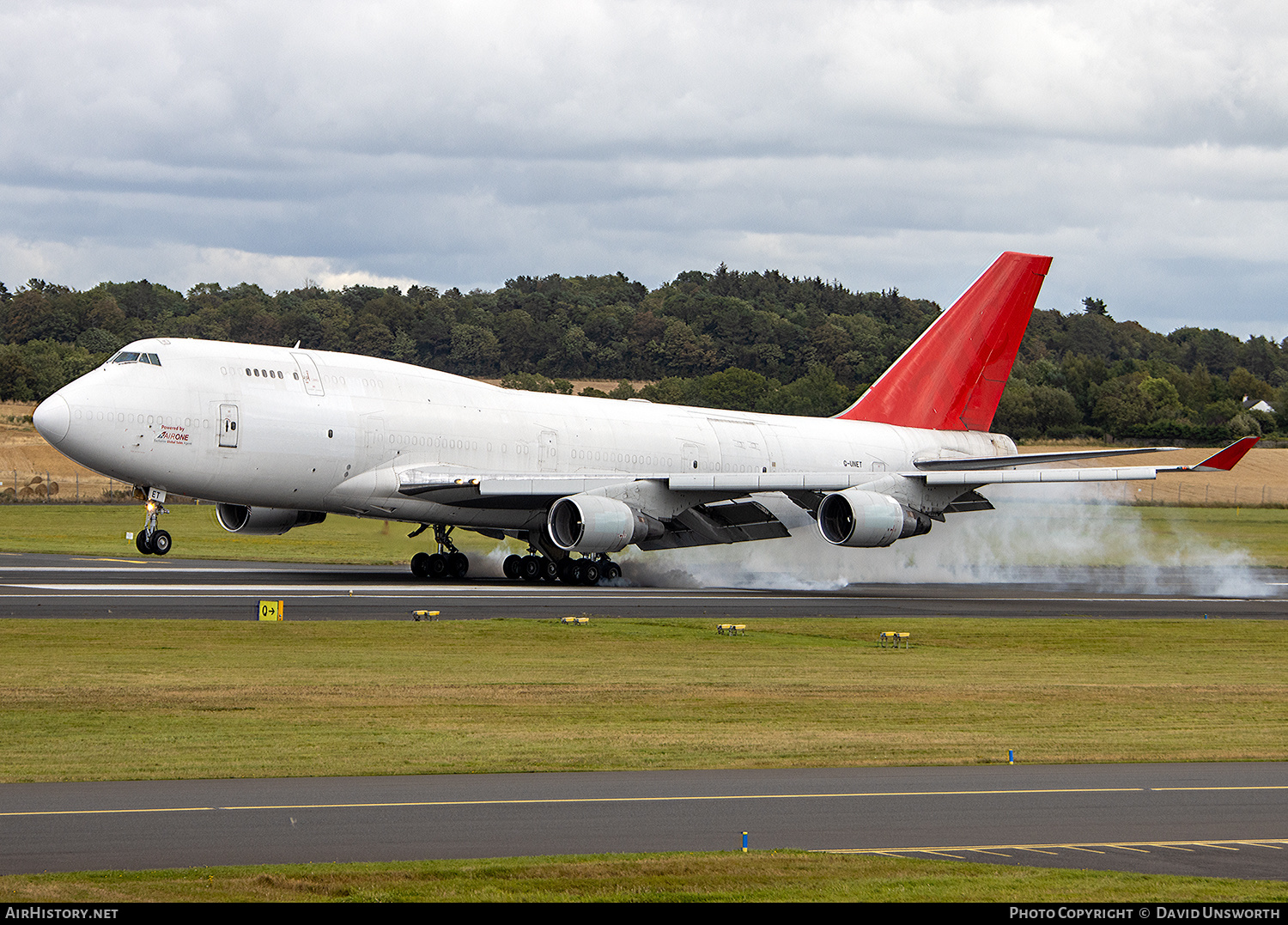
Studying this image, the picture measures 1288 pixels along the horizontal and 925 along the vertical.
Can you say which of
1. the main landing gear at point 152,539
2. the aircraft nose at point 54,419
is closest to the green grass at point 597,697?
the main landing gear at point 152,539

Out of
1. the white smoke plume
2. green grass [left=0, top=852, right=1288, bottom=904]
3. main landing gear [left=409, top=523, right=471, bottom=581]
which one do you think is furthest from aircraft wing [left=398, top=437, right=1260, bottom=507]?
green grass [left=0, top=852, right=1288, bottom=904]

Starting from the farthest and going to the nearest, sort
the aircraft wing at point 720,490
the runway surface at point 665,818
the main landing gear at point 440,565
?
the main landing gear at point 440,565
the aircraft wing at point 720,490
the runway surface at point 665,818

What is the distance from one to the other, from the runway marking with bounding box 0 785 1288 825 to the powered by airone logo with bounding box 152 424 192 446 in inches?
922

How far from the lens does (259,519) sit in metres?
41.0

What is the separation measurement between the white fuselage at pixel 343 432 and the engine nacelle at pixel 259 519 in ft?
10.1

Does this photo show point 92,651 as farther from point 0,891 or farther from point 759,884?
point 759,884

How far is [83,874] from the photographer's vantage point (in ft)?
32.1

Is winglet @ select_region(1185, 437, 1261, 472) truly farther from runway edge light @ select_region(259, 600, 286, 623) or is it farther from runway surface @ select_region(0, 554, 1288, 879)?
runway edge light @ select_region(259, 600, 286, 623)

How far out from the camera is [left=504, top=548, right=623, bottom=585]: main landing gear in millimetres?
40906

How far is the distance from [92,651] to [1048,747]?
49.2ft

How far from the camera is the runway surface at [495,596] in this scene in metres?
30.9

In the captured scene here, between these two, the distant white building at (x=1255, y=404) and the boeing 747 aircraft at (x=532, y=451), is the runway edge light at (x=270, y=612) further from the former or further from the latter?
the distant white building at (x=1255, y=404)

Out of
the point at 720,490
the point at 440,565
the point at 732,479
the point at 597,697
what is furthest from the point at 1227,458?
the point at 597,697
